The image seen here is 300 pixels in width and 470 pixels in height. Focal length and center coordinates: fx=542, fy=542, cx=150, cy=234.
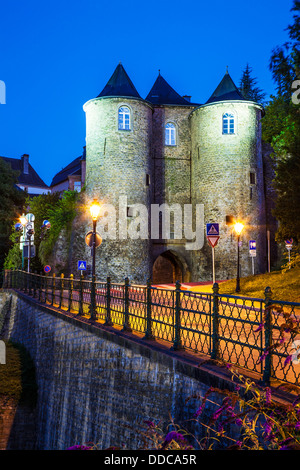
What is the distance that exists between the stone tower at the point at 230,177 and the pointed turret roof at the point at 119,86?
5.01 m

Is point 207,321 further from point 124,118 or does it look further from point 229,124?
point 229,124

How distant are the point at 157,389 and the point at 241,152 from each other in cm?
2935

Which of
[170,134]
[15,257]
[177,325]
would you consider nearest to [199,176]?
[170,134]

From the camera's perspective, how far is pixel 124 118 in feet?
115

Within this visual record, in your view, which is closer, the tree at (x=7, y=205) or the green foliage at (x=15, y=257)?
the green foliage at (x=15, y=257)

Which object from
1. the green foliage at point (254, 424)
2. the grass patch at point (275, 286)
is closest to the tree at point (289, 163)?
the grass patch at point (275, 286)

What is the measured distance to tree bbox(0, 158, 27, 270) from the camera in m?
45.4

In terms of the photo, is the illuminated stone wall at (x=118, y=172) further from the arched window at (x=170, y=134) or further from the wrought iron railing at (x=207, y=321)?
the wrought iron railing at (x=207, y=321)

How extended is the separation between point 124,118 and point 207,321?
28.9 meters

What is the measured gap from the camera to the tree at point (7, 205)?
45375mm

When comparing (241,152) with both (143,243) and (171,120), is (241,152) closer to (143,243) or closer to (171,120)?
(171,120)

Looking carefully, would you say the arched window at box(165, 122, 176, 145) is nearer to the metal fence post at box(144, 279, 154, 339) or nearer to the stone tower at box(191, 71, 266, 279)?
the stone tower at box(191, 71, 266, 279)

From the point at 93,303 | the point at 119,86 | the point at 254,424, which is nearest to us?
the point at 254,424
